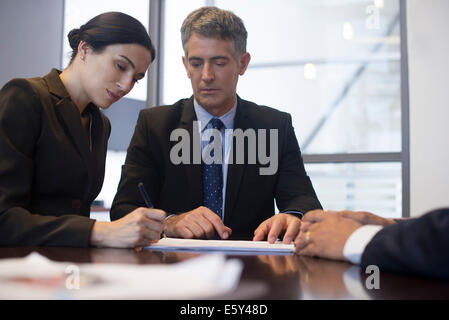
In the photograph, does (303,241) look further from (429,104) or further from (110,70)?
(429,104)

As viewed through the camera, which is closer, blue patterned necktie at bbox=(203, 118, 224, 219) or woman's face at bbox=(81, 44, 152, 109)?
woman's face at bbox=(81, 44, 152, 109)

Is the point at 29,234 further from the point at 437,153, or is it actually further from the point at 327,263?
the point at 437,153

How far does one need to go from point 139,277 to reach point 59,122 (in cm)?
98

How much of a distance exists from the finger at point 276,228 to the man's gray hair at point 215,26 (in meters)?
1.01

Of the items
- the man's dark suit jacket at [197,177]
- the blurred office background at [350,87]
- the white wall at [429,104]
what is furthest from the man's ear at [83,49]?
the white wall at [429,104]

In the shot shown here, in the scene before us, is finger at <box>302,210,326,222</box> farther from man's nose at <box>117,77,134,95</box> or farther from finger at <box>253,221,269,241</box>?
man's nose at <box>117,77,134,95</box>

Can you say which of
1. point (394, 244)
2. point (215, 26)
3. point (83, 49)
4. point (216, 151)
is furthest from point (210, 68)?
point (394, 244)

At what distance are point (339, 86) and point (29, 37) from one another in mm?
2850

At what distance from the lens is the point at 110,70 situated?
5.65 ft

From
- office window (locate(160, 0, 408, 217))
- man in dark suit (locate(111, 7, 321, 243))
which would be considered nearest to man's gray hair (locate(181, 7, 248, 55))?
man in dark suit (locate(111, 7, 321, 243))

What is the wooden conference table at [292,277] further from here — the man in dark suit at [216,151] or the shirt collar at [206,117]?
the shirt collar at [206,117]

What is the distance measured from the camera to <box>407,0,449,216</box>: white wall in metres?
4.07

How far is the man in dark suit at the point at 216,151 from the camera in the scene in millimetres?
2096

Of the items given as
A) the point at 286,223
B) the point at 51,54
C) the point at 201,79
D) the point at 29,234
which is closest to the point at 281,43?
the point at 51,54
